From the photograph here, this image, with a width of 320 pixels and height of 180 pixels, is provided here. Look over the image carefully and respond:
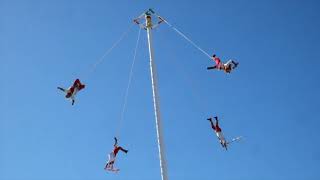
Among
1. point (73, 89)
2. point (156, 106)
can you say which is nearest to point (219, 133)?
point (156, 106)

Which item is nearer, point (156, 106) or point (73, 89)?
point (156, 106)

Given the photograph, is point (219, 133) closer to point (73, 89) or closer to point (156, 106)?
point (156, 106)

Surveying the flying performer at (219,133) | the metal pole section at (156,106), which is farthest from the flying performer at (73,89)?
the flying performer at (219,133)

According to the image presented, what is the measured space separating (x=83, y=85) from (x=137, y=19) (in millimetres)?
4565

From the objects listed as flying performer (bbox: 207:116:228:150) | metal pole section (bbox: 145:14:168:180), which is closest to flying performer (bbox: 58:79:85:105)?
metal pole section (bbox: 145:14:168:180)

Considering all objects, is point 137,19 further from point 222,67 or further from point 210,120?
point 210,120

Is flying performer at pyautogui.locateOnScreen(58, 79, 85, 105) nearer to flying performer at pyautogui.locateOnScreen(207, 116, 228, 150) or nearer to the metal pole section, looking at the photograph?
the metal pole section

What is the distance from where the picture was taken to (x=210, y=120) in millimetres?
28938

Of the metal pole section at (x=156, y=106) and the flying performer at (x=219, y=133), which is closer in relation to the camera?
the metal pole section at (x=156, y=106)

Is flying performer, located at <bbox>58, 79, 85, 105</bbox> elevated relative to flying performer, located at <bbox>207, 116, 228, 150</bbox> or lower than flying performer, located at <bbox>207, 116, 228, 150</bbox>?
elevated

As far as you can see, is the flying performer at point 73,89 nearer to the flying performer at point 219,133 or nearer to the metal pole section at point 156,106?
the metal pole section at point 156,106

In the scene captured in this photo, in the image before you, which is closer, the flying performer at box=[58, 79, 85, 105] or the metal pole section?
the metal pole section

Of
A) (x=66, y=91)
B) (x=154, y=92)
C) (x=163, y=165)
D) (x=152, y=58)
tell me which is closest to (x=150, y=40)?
(x=152, y=58)

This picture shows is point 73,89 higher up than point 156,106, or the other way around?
point 73,89
